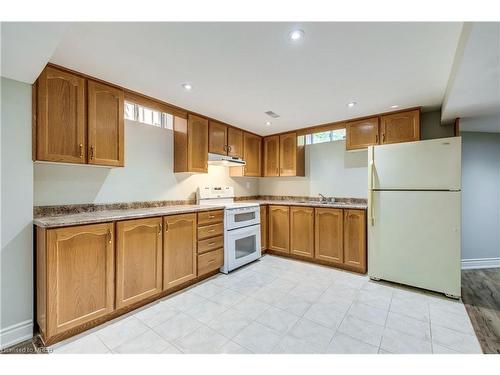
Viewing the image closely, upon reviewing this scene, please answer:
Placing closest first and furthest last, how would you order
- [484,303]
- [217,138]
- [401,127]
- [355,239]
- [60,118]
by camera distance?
[60,118] < [484,303] < [401,127] < [355,239] < [217,138]

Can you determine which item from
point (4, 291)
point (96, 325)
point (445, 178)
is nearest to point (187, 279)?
point (96, 325)

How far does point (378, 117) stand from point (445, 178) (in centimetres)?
118

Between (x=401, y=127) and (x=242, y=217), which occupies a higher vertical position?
(x=401, y=127)

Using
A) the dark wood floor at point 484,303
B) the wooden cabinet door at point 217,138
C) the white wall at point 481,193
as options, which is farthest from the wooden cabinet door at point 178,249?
the white wall at point 481,193

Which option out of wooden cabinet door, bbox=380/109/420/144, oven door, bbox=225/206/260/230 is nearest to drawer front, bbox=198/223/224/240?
oven door, bbox=225/206/260/230

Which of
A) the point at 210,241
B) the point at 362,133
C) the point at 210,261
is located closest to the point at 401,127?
the point at 362,133

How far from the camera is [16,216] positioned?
1728 mm

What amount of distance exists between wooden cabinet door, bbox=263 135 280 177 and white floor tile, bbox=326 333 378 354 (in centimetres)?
282

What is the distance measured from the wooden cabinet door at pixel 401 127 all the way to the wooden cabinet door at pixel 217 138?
2281 millimetres

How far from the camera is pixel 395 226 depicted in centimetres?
266

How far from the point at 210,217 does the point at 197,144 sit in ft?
3.40

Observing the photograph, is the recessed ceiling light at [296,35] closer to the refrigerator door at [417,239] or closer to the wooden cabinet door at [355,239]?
the refrigerator door at [417,239]

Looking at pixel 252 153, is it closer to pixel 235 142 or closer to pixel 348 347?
pixel 235 142
